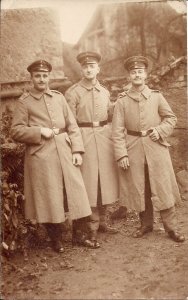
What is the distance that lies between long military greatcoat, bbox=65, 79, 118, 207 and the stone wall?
152 cm

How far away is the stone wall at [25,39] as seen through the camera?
555 centimetres

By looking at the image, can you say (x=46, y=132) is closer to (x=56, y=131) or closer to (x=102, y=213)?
(x=56, y=131)

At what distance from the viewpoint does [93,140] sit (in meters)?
4.47

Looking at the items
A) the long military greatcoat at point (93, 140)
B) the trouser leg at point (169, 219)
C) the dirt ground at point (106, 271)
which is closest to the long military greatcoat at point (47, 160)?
the long military greatcoat at point (93, 140)

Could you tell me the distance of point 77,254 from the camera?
4.20 metres

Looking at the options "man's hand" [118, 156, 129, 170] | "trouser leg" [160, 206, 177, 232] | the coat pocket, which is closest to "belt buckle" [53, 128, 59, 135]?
the coat pocket

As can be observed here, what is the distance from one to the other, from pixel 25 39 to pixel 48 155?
2.28 metres

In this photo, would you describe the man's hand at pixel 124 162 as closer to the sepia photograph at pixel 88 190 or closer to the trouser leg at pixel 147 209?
the sepia photograph at pixel 88 190

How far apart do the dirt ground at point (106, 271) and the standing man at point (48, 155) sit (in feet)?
1.03

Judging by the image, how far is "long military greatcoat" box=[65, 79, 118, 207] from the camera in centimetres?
446

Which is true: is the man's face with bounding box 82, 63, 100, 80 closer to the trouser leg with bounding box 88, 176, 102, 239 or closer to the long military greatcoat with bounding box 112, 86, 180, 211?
the long military greatcoat with bounding box 112, 86, 180, 211

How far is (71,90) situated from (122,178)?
1110mm

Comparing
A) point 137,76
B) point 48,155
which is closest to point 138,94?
point 137,76

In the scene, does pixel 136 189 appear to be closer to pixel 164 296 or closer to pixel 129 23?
pixel 164 296
